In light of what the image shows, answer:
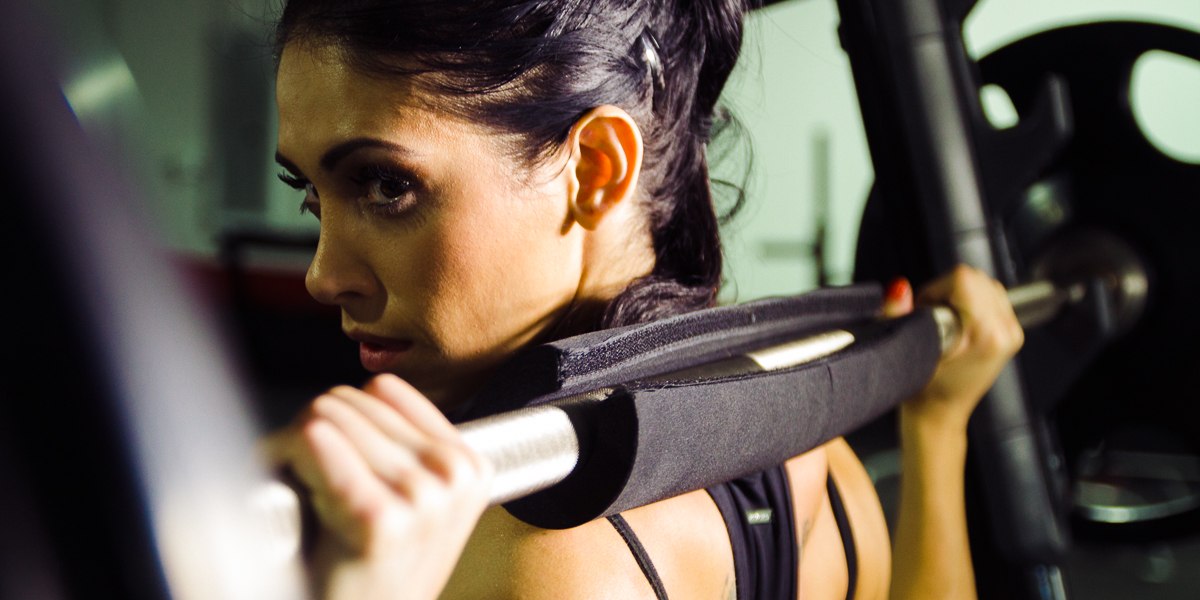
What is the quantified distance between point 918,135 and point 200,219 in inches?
143

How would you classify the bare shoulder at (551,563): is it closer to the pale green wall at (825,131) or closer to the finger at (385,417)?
A: the finger at (385,417)

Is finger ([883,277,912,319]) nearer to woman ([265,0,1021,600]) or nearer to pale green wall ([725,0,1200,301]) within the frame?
woman ([265,0,1021,600])

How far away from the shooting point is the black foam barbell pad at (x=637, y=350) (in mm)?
298

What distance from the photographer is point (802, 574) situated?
54 centimetres

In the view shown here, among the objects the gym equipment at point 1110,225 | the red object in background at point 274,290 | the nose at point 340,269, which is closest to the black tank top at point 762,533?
the nose at point 340,269

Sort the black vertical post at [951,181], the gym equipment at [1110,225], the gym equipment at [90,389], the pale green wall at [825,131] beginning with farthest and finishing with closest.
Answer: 1. the pale green wall at [825,131]
2. the gym equipment at [1110,225]
3. the black vertical post at [951,181]
4. the gym equipment at [90,389]

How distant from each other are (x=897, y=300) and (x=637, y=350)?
1.34 ft

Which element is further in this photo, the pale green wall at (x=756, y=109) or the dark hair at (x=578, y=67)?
the dark hair at (x=578, y=67)

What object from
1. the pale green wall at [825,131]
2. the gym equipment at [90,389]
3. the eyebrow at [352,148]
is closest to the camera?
the gym equipment at [90,389]

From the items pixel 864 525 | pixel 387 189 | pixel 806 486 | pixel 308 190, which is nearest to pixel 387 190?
pixel 387 189

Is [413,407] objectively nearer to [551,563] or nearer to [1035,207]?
[551,563]

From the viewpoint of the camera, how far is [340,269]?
0.42m

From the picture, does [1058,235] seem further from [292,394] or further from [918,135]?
[292,394]

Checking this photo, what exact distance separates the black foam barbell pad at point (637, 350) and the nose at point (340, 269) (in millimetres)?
87
